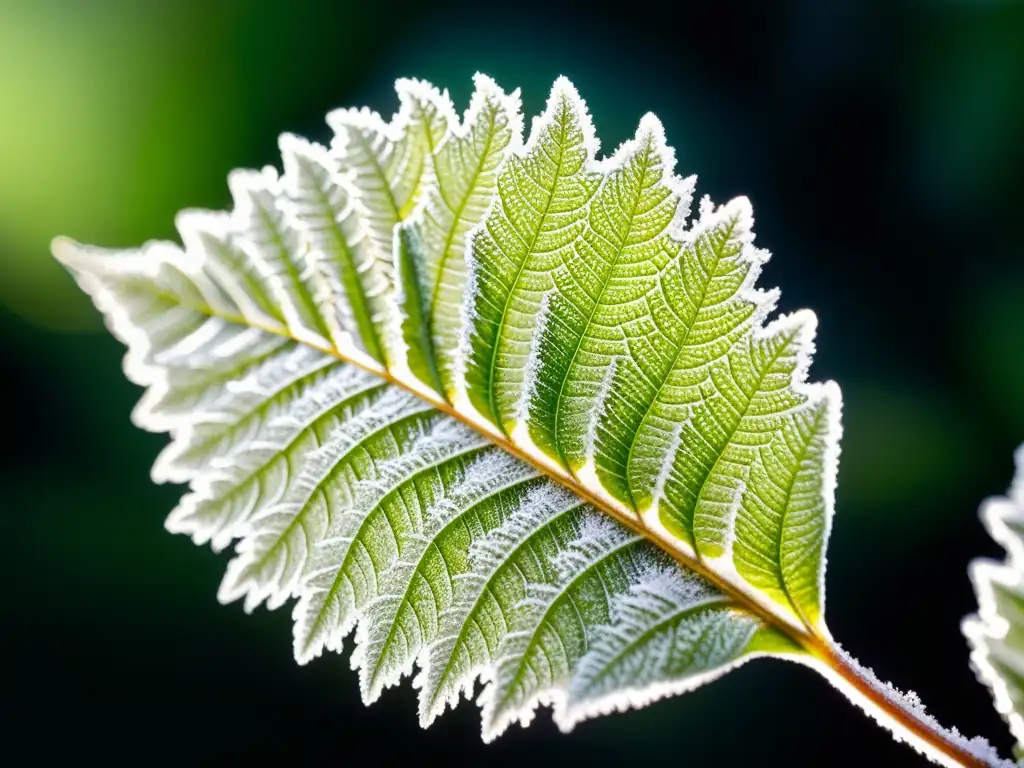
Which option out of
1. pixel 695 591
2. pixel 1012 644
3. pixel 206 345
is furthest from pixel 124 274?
pixel 1012 644

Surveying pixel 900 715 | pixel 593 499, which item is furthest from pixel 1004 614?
pixel 593 499

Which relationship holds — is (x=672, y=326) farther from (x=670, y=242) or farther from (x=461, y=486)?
(x=461, y=486)

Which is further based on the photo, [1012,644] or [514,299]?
[514,299]

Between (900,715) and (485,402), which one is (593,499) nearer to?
(485,402)

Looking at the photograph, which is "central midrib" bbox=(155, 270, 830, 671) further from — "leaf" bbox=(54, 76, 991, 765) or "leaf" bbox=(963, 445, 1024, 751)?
"leaf" bbox=(963, 445, 1024, 751)

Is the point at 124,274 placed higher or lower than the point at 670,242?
lower

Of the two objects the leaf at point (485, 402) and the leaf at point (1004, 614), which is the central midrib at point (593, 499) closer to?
the leaf at point (485, 402)
